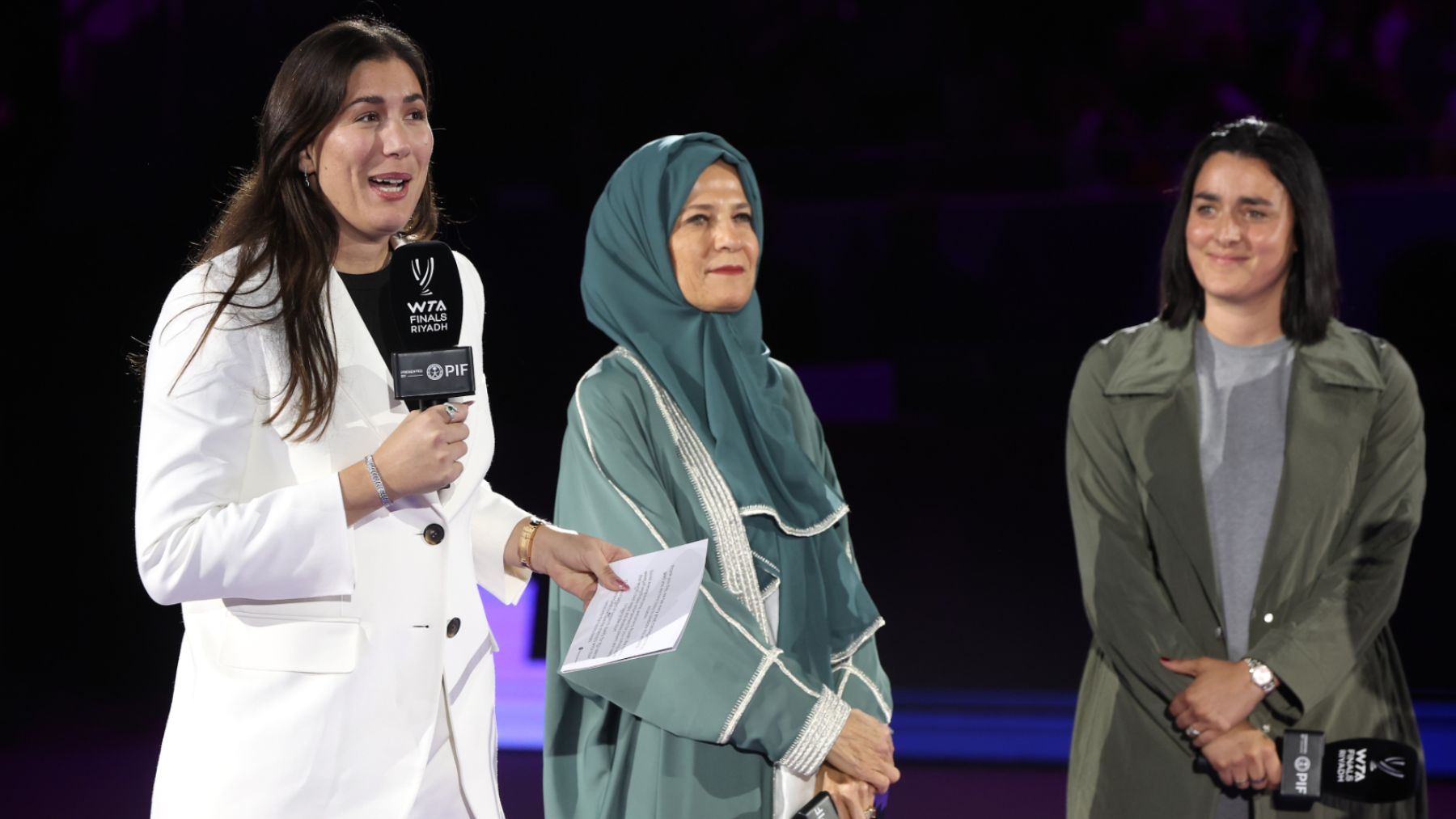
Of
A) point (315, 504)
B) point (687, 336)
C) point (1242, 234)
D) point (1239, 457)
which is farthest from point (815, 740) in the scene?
point (1242, 234)

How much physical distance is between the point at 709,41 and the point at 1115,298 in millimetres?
2188

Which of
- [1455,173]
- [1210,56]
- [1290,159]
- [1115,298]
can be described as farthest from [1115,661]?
[1210,56]

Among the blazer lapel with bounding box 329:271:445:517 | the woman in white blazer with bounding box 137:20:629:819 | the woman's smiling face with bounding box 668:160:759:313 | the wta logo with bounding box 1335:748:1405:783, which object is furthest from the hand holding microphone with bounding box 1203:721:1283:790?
the blazer lapel with bounding box 329:271:445:517

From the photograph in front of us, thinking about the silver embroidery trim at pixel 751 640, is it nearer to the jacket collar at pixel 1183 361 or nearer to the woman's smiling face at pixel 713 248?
the woman's smiling face at pixel 713 248

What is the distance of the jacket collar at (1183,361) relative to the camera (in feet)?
8.62

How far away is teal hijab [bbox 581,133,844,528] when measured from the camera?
234cm

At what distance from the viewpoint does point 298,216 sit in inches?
69.9

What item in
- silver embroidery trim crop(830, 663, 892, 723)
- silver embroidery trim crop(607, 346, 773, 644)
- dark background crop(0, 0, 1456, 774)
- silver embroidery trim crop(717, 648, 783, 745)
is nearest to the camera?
silver embroidery trim crop(717, 648, 783, 745)

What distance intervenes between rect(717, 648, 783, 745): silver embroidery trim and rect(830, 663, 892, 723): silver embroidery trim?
0.23 metres

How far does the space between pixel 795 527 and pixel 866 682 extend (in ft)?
0.94

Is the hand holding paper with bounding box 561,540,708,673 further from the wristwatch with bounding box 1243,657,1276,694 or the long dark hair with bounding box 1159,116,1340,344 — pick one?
the long dark hair with bounding box 1159,116,1340,344

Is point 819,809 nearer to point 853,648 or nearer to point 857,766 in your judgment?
point 857,766

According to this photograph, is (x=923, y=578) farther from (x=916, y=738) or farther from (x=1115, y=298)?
(x=1115, y=298)

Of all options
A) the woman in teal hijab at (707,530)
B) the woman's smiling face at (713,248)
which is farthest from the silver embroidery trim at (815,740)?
the woman's smiling face at (713,248)
